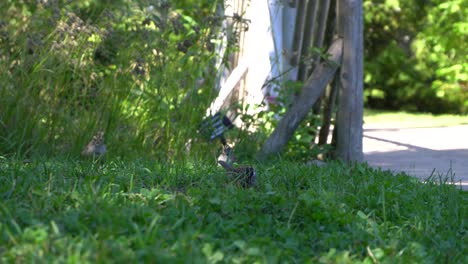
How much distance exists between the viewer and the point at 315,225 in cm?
459

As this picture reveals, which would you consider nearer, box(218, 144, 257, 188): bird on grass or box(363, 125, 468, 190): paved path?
box(218, 144, 257, 188): bird on grass

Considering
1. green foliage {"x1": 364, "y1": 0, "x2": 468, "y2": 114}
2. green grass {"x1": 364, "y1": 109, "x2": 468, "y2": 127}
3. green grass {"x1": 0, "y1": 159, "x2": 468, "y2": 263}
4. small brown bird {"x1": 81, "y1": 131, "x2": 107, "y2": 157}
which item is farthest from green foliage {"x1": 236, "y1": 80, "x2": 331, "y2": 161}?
green foliage {"x1": 364, "y1": 0, "x2": 468, "y2": 114}

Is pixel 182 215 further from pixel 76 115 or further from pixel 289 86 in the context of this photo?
pixel 289 86

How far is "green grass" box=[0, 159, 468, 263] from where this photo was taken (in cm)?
364

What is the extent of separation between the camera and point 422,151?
9984 mm

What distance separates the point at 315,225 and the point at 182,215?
697mm

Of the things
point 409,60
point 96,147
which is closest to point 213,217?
point 96,147

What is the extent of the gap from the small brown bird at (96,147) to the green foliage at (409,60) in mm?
13866

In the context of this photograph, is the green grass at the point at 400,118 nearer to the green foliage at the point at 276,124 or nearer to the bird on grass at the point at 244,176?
the green foliage at the point at 276,124

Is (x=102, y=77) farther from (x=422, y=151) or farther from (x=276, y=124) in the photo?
(x=422, y=151)

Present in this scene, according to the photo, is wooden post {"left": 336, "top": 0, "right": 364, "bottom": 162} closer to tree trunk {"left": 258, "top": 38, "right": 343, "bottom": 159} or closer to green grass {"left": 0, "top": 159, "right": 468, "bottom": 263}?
tree trunk {"left": 258, "top": 38, "right": 343, "bottom": 159}

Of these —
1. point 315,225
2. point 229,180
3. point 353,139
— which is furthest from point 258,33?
point 315,225

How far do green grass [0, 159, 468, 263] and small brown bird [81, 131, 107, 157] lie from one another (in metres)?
0.68

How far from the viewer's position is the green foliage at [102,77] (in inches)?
268
